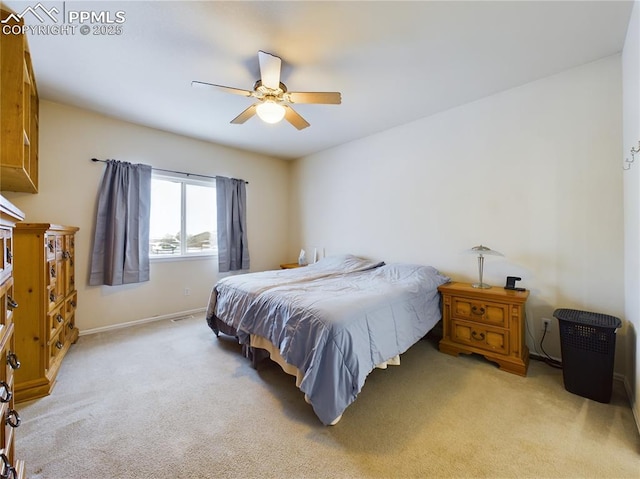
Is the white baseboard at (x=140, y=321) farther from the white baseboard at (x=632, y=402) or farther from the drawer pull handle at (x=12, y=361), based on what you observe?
the white baseboard at (x=632, y=402)

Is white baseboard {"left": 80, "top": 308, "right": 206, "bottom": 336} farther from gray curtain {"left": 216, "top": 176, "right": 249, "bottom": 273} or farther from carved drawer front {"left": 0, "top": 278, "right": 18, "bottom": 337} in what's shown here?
carved drawer front {"left": 0, "top": 278, "right": 18, "bottom": 337}

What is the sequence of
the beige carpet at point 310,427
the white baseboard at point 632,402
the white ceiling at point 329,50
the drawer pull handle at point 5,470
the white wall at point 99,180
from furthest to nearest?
1. the white wall at point 99,180
2. the white ceiling at point 329,50
3. the white baseboard at point 632,402
4. the beige carpet at point 310,427
5. the drawer pull handle at point 5,470

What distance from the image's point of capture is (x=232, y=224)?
14.3 ft

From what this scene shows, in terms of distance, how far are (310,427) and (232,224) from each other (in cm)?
333

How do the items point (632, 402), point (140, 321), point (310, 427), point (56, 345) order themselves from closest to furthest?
point (310, 427), point (632, 402), point (56, 345), point (140, 321)

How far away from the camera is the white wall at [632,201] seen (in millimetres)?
1690

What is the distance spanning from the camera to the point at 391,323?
6.79 ft

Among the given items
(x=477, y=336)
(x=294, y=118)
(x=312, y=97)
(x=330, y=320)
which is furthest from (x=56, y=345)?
(x=477, y=336)

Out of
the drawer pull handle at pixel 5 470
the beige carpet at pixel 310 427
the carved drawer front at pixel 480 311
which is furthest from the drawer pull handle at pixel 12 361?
the carved drawer front at pixel 480 311

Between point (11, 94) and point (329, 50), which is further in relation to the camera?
point (329, 50)

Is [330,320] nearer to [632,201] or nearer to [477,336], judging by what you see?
[477,336]

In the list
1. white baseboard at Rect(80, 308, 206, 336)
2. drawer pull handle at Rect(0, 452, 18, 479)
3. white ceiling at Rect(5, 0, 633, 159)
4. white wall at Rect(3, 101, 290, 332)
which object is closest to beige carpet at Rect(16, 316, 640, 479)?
drawer pull handle at Rect(0, 452, 18, 479)

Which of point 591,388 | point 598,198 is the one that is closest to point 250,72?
point 598,198

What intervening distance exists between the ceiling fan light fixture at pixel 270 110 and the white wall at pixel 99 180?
225cm
